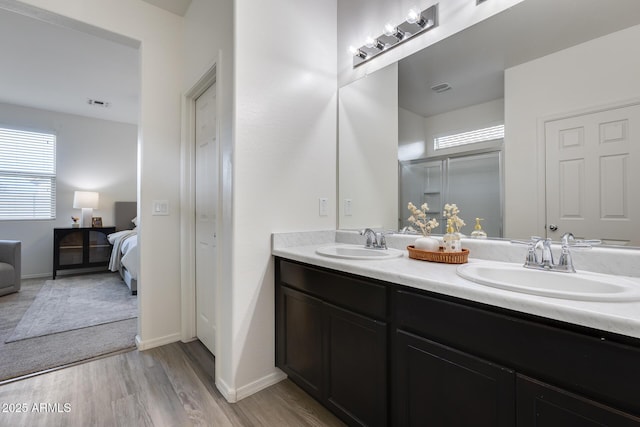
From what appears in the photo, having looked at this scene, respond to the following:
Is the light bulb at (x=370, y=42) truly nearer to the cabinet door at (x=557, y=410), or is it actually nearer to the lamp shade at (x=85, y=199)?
the cabinet door at (x=557, y=410)

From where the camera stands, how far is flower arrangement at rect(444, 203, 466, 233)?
1513mm

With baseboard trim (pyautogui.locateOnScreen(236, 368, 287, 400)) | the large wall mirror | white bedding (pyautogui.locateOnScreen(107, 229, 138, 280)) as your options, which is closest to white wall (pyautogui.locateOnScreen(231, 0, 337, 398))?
baseboard trim (pyautogui.locateOnScreen(236, 368, 287, 400))

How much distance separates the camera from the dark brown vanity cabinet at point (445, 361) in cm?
70

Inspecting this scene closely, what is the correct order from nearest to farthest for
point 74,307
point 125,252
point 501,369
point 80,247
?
point 501,369, point 74,307, point 125,252, point 80,247

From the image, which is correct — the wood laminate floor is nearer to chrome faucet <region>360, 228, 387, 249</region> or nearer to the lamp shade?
chrome faucet <region>360, 228, 387, 249</region>

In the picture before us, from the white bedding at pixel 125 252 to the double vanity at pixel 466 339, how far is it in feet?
8.73

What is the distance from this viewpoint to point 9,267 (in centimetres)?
350

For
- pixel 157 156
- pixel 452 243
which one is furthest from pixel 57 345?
pixel 452 243

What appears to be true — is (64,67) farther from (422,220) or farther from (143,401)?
(422,220)

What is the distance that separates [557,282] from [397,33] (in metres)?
1.57

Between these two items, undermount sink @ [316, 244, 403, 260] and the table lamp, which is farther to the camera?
the table lamp

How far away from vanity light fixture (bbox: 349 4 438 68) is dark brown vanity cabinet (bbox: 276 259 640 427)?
1.45 m

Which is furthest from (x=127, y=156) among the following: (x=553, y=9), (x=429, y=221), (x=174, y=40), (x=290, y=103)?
(x=553, y=9)

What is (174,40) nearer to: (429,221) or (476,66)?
(476,66)
